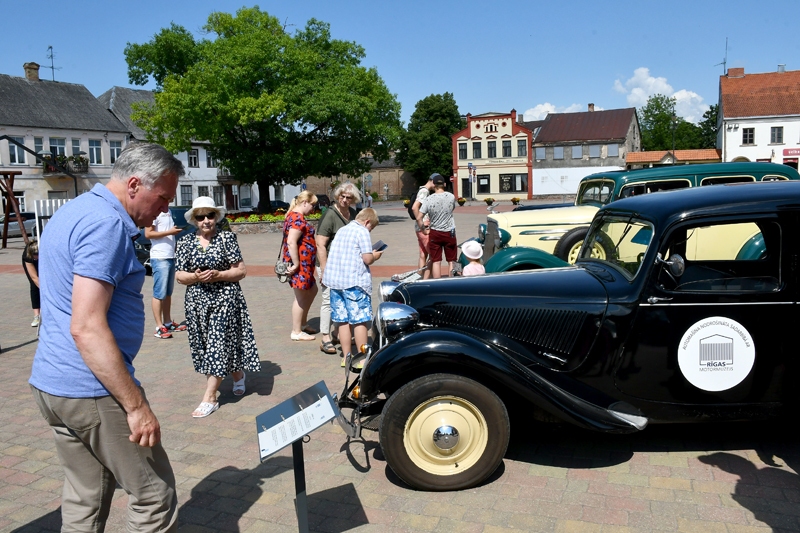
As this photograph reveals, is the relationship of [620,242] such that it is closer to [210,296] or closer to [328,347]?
[210,296]

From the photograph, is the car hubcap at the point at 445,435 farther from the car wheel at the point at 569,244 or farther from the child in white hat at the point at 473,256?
the car wheel at the point at 569,244

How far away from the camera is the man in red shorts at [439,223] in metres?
9.65

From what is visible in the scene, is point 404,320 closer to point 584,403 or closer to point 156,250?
point 584,403

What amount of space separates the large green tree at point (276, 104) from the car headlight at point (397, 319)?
25265 mm

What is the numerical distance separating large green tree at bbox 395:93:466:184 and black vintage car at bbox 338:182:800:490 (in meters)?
65.6

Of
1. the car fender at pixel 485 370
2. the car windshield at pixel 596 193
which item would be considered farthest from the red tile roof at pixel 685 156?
the car fender at pixel 485 370

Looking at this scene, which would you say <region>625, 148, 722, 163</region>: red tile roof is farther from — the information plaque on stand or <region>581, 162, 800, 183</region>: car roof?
the information plaque on stand

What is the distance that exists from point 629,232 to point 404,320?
1694mm

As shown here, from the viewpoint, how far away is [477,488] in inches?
152

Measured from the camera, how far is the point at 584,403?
3.81 m

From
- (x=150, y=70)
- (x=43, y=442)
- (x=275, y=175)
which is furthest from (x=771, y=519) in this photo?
Answer: (x=150, y=70)

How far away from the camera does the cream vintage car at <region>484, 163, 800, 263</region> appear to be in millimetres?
8305

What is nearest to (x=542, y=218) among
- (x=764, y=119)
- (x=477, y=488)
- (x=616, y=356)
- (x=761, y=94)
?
(x=616, y=356)

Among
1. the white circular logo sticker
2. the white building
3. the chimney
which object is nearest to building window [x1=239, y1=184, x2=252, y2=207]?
the chimney
